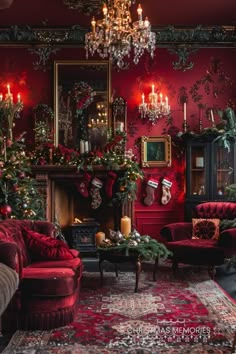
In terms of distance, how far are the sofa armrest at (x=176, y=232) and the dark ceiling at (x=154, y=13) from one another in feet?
10.4

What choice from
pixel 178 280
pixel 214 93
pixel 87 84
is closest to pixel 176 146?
pixel 214 93

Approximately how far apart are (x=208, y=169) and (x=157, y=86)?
5.38 feet

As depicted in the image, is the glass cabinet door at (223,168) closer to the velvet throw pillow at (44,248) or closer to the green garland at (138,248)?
the green garland at (138,248)

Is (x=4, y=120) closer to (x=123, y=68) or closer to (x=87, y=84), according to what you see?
(x=87, y=84)

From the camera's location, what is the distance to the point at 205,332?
13.7ft

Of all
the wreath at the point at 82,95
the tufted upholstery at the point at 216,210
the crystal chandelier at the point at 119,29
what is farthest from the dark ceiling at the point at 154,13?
the tufted upholstery at the point at 216,210

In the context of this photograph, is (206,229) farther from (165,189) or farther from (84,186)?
(84,186)

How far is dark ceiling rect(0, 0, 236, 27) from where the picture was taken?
23.3 feet

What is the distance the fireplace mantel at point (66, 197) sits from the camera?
26.0 ft

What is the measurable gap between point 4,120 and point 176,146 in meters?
2.85

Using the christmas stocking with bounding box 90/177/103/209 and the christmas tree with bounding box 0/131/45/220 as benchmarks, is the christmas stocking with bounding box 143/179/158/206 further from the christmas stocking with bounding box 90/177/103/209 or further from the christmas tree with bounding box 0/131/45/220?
the christmas tree with bounding box 0/131/45/220

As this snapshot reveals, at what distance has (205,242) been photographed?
674 cm

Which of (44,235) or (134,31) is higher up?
(134,31)

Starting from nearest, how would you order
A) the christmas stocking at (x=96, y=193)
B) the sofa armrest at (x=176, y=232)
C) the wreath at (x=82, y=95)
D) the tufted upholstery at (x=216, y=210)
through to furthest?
the sofa armrest at (x=176, y=232) < the tufted upholstery at (x=216, y=210) < the christmas stocking at (x=96, y=193) < the wreath at (x=82, y=95)
